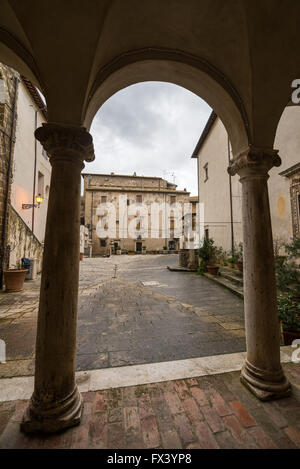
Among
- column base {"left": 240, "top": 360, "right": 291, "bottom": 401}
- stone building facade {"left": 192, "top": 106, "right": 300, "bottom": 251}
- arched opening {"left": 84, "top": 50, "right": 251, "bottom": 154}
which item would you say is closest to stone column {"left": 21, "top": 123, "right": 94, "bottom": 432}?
arched opening {"left": 84, "top": 50, "right": 251, "bottom": 154}

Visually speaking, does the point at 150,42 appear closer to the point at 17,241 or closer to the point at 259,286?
the point at 259,286

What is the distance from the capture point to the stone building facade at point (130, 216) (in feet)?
98.2

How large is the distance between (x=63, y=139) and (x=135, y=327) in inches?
135

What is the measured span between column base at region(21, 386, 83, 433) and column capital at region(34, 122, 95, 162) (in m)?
2.24

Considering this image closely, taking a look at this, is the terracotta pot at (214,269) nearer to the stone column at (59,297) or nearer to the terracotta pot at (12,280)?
the terracotta pot at (12,280)

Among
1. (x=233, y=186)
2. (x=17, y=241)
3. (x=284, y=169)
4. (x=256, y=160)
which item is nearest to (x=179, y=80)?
(x=256, y=160)

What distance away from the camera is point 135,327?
12.8 feet

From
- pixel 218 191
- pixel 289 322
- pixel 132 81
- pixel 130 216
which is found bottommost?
pixel 289 322

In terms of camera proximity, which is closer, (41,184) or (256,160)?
(256,160)

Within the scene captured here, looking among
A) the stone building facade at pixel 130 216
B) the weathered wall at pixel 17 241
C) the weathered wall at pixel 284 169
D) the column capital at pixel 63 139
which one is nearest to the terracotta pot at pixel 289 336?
the column capital at pixel 63 139

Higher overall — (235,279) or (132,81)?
(132,81)

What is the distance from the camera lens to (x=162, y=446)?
1.56 meters
